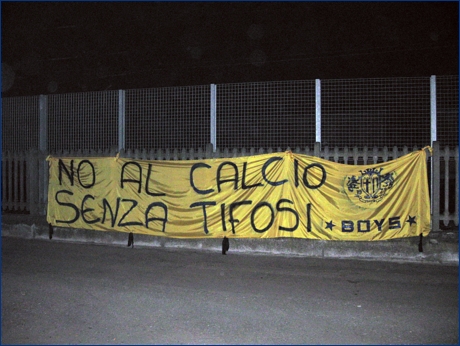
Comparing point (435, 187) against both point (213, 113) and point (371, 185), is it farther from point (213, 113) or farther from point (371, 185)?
point (213, 113)

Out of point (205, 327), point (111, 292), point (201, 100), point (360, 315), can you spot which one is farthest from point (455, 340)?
point (201, 100)

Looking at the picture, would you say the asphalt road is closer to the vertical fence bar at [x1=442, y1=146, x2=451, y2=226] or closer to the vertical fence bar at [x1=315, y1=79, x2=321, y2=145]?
the vertical fence bar at [x1=442, y1=146, x2=451, y2=226]

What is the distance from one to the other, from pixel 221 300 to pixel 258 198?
3.01 metres

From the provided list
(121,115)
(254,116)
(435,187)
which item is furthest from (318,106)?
(121,115)

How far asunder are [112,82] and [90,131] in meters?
13.7

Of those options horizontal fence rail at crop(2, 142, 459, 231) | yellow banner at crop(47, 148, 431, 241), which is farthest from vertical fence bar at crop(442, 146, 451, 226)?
yellow banner at crop(47, 148, 431, 241)

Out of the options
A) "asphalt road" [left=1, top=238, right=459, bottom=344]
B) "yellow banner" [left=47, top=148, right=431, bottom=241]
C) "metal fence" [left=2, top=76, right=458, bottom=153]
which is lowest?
"asphalt road" [left=1, top=238, right=459, bottom=344]

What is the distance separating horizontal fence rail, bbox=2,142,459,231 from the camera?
26.3 feet

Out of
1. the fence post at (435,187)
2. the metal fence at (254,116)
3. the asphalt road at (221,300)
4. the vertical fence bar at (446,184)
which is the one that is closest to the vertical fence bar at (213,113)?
the metal fence at (254,116)

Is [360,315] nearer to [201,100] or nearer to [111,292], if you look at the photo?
[111,292]

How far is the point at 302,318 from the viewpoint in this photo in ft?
16.2

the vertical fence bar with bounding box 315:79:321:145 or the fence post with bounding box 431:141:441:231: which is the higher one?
the vertical fence bar with bounding box 315:79:321:145

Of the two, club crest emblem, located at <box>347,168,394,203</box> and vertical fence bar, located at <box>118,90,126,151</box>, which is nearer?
club crest emblem, located at <box>347,168,394,203</box>

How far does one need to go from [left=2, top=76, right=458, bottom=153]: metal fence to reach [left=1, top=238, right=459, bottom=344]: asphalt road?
8.30 ft
